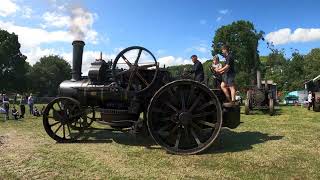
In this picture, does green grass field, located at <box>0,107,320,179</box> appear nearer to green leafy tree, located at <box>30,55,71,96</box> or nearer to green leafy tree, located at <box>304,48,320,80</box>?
green leafy tree, located at <box>304,48,320,80</box>

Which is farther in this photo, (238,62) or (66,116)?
(238,62)

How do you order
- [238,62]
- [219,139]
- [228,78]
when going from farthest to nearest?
[238,62] → [219,139] → [228,78]

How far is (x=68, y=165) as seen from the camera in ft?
29.8

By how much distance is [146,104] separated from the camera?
38.3 ft

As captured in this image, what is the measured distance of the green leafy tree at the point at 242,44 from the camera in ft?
228

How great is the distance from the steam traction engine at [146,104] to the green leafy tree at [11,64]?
194ft

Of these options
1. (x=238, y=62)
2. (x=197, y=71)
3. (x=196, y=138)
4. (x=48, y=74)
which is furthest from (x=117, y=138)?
(x=48, y=74)

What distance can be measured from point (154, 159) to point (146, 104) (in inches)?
90.7

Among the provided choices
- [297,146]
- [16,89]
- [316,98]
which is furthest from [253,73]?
[297,146]

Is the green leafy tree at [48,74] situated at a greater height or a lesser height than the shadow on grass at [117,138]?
greater

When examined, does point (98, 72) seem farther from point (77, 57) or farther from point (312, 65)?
point (312, 65)

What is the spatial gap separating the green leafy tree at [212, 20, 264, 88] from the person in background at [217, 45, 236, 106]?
57587 mm

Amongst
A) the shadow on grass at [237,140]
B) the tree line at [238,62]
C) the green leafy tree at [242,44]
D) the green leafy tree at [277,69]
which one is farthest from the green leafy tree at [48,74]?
the shadow on grass at [237,140]

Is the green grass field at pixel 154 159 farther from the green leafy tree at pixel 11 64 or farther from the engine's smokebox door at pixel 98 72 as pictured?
the green leafy tree at pixel 11 64
